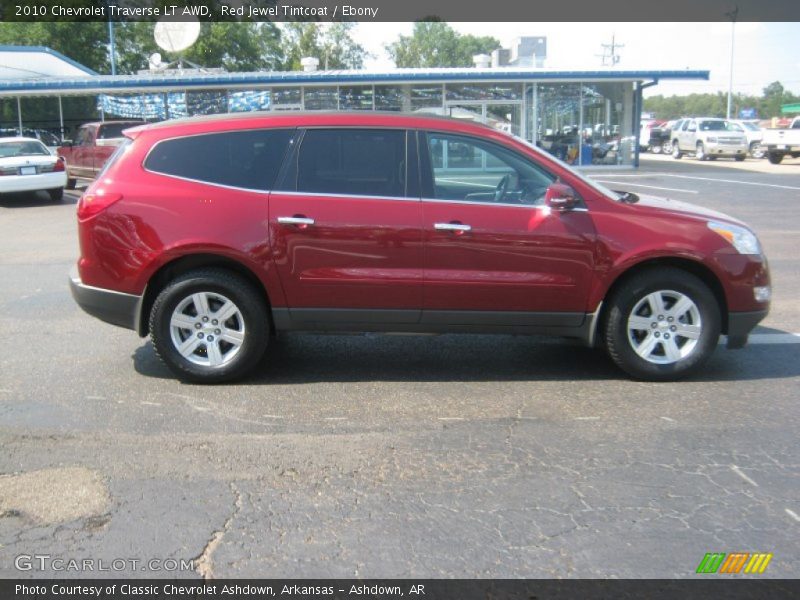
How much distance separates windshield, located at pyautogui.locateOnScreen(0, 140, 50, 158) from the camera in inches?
741

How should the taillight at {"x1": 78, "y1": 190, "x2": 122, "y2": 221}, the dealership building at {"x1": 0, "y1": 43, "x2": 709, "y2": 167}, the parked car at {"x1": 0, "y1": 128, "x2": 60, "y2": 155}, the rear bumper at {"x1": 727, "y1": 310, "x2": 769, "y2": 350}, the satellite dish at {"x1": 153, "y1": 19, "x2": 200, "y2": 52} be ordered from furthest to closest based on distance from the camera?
the parked car at {"x1": 0, "y1": 128, "x2": 60, "y2": 155}, the dealership building at {"x1": 0, "y1": 43, "x2": 709, "y2": 167}, the satellite dish at {"x1": 153, "y1": 19, "x2": 200, "y2": 52}, the rear bumper at {"x1": 727, "y1": 310, "x2": 769, "y2": 350}, the taillight at {"x1": 78, "y1": 190, "x2": 122, "y2": 221}


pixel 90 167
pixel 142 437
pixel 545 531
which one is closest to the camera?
pixel 545 531

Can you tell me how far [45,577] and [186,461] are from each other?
3.82 ft

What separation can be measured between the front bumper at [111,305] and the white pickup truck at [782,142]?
32.2 metres

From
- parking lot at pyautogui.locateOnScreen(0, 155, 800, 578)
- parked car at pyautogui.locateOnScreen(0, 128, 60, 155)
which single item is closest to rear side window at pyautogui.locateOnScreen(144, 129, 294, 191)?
parking lot at pyautogui.locateOnScreen(0, 155, 800, 578)

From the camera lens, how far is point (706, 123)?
36.1 metres

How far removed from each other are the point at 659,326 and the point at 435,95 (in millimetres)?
24464

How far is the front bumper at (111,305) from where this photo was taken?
18.5 feet

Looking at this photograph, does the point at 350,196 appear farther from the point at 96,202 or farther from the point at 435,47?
the point at 435,47

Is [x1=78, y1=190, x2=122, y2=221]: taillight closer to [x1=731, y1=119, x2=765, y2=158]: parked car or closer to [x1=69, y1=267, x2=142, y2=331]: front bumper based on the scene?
[x1=69, y1=267, x2=142, y2=331]: front bumper

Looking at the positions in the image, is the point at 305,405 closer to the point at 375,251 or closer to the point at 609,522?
the point at 375,251

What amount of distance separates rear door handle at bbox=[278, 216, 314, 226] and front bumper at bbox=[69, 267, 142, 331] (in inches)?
45.1
